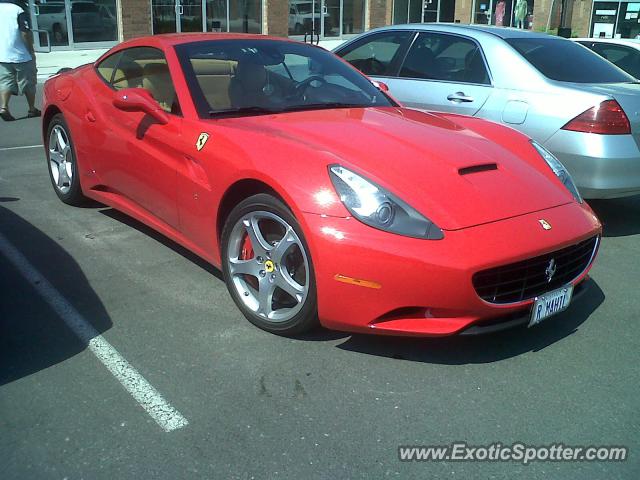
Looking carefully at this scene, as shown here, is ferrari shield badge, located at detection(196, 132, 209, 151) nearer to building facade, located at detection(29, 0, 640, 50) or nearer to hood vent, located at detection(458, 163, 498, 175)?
hood vent, located at detection(458, 163, 498, 175)

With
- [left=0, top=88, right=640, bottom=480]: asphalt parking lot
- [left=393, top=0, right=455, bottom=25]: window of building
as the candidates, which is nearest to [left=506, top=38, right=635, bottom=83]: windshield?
[left=0, top=88, right=640, bottom=480]: asphalt parking lot

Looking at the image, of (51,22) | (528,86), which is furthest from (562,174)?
(51,22)

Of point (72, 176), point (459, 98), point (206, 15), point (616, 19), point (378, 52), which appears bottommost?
point (72, 176)

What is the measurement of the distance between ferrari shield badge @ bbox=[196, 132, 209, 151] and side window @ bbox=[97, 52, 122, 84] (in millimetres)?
1543

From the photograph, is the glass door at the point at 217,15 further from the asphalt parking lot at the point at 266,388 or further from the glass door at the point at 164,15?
the asphalt parking lot at the point at 266,388

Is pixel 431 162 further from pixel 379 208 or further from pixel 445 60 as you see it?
pixel 445 60

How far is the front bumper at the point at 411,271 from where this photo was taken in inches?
115

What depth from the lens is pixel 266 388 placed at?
9.85 feet

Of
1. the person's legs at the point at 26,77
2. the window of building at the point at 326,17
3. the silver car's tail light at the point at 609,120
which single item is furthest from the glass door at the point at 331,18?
the silver car's tail light at the point at 609,120

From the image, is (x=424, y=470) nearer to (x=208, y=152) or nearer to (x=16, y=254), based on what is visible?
(x=208, y=152)

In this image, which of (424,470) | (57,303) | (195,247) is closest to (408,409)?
(424,470)

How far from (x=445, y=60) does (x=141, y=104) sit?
3092 millimetres

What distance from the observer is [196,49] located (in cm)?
430

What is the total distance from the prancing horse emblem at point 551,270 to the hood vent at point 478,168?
1.97 ft
